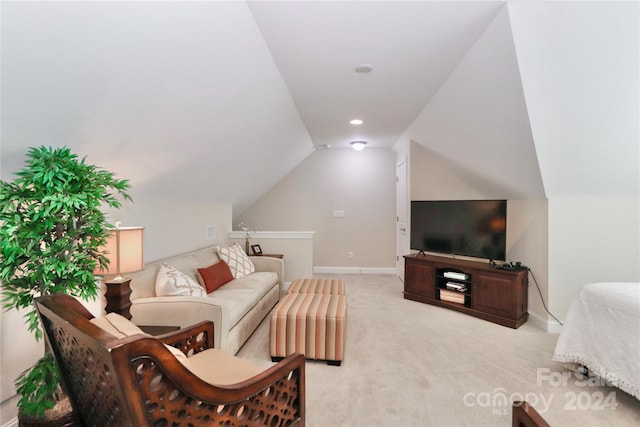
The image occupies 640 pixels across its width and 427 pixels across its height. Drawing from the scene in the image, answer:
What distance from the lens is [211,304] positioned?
2.35 metres

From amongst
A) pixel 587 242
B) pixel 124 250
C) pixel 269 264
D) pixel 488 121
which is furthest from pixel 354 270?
pixel 124 250

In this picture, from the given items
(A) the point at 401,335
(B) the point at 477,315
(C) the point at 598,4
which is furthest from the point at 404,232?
(C) the point at 598,4

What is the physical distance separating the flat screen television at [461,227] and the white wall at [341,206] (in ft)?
5.86

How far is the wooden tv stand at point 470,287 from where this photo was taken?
11.2 feet

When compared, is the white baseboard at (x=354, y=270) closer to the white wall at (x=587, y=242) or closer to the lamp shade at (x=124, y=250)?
the white wall at (x=587, y=242)

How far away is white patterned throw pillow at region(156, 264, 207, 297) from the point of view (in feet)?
8.35

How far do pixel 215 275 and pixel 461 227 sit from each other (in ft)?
10.0

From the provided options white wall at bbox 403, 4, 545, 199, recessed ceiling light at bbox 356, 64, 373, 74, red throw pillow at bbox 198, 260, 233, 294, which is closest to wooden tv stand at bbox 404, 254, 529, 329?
white wall at bbox 403, 4, 545, 199

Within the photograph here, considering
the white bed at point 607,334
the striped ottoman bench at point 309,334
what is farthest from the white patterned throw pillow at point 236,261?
the white bed at point 607,334

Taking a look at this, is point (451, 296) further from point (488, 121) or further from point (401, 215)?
point (488, 121)

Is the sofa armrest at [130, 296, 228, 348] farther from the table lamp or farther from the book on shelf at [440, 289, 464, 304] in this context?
the book on shelf at [440, 289, 464, 304]

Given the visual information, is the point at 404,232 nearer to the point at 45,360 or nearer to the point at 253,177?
the point at 253,177

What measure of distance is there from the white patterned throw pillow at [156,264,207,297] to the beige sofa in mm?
84

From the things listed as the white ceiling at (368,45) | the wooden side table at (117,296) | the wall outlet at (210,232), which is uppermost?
the white ceiling at (368,45)
